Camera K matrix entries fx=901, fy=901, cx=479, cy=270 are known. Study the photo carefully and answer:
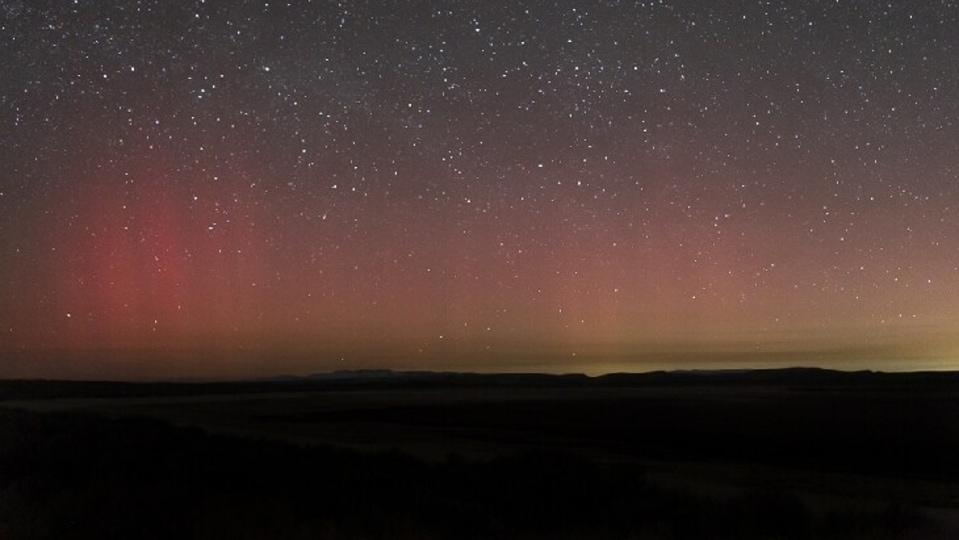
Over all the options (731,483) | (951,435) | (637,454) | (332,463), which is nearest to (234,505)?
(332,463)

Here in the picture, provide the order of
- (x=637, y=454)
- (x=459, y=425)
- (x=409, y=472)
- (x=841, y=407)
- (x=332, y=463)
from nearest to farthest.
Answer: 1. (x=409, y=472)
2. (x=332, y=463)
3. (x=637, y=454)
4. (x=459, y=425)
5. (x=841, y=407)

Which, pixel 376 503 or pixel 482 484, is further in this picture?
pixel 482 484

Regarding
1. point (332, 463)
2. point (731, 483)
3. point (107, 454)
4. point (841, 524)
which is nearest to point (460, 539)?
point (841, 524)

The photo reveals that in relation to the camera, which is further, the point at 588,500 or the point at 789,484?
the point at 789,484

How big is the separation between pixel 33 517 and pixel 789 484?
1558cm

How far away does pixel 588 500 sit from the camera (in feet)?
50.2

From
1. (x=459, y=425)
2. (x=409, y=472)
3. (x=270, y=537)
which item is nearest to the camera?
(x=270, y=537)

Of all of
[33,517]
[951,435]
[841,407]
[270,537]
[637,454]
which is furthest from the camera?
[841,407]

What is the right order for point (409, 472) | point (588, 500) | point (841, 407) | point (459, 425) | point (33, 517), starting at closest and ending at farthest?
point (33, 517) < point (588, 500) < point (409, 472) < point (459, 425) < point (841, 407)

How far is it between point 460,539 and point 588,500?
426 cm

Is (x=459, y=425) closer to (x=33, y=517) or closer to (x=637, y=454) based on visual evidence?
(x=637, y=454)

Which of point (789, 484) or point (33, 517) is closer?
point (33, 517)

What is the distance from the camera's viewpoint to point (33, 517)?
41.7 feet

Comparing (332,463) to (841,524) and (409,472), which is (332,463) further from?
(841,524)
